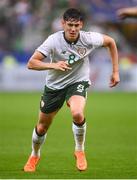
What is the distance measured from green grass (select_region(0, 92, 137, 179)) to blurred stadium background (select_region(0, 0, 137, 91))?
8.65 feet

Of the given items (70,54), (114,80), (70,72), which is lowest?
(114,80)

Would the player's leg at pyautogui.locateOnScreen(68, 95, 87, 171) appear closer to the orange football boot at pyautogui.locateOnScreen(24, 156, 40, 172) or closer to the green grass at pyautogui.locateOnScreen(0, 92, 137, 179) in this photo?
the green grass at pyautogui.locateOnScreen(0, 92, 137, 179)

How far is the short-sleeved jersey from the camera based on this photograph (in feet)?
35.9

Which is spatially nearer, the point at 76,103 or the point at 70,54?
the point at 76,103

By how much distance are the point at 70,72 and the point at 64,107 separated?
13.5 meters

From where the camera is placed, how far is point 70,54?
36.2 ft

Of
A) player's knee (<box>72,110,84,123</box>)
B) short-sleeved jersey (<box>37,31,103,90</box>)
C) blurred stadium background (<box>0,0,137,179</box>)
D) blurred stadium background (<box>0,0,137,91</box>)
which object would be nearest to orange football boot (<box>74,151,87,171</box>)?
blurred stadium background (<box>0,0,137,179</box>)

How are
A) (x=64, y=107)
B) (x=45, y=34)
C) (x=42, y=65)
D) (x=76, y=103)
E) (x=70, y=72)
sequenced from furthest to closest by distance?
(x=45, y=34), (x=64, y=107), (x=70, y=72), (x=76, y=103), (x=42, y=65)

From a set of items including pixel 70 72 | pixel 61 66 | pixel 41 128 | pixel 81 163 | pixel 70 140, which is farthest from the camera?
pixel 70 140

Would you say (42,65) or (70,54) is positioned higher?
(70,54)

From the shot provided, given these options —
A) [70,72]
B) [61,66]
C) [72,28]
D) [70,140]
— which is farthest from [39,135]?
[70,140]

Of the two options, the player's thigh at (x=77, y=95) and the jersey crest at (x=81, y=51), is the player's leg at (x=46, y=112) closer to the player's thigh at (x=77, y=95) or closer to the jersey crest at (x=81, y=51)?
the player's thigh at (x=77, y=95)

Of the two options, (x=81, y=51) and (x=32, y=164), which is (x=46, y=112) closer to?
(x=32, y=164)

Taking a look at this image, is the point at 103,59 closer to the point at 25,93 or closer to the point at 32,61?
the point at 25,93
